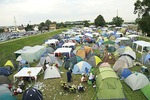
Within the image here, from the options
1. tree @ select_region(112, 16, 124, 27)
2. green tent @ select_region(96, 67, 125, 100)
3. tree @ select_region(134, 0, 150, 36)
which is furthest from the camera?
tree @ select_region(112, 16, 124, 27)

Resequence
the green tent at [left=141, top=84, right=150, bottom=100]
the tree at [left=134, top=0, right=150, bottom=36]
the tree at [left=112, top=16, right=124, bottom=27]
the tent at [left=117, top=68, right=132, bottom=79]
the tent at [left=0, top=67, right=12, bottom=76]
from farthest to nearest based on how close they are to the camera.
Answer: the tree at [left=112, top=16, right=124, bottom=27] → the tree at [left=134, top=0, right=150, bottom=36] → the tent at [left=0, top=67, right=12, bottom=76] → the tent at [left=117, top=68, right=132, bottom=79] → the green tent at [left=141, top=84, right=150, bottom=100]

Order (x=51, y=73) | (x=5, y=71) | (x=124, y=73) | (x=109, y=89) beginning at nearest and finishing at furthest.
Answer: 1. (x=109, y=89)
2. (x=124, y=73)
3. (x=51, y=73)
4. (x=5, y=71)

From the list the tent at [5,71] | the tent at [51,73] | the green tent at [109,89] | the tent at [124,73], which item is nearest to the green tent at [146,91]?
the green tent at [109,89]

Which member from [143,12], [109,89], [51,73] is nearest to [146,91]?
[109,89]

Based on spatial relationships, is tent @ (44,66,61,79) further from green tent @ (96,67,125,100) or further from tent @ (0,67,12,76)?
green tent @ (96,67,125,100)

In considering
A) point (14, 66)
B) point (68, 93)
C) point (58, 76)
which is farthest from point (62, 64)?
point (68, 93)

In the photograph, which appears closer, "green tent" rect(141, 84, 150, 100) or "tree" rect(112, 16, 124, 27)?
"green tent" rect(141, 84, 150, 100)

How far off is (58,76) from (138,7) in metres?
41.4

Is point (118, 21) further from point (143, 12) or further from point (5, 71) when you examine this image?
point (5, 71)

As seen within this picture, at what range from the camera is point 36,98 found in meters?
9.12

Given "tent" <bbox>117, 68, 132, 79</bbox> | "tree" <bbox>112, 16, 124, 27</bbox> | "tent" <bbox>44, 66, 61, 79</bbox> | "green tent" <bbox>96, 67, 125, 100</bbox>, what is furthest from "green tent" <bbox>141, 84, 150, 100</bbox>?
"tree" <bbox>112, 16, 124, 27</bbox>

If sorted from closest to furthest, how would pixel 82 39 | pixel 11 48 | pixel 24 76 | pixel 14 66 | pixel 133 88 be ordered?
pixel 133 88 < pixel 24 76 < pixel 14 66 < pixel 11 48 < pixel 82 39

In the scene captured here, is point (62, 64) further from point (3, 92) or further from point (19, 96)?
point (3, 92)

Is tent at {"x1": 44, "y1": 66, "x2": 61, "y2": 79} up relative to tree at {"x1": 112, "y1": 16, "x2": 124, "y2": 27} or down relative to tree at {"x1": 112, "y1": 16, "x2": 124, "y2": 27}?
down
